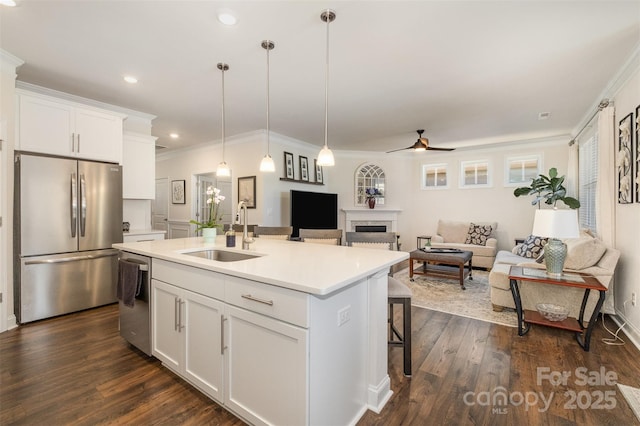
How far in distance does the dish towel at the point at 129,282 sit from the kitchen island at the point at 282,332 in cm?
26

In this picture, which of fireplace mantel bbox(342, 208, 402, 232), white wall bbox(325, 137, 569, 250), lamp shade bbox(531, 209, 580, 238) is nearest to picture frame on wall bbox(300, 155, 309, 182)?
white wall bbox(325, 137, 569, 250)

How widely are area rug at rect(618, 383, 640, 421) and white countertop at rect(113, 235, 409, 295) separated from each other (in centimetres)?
163

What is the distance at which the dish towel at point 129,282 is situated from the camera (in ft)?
7.55

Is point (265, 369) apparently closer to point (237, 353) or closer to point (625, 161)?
point (237, 353)

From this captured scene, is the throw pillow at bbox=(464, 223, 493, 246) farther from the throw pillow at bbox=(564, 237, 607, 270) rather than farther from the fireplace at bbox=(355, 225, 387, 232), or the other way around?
the throw pillow at bbox=(564, 237, 607, 270)

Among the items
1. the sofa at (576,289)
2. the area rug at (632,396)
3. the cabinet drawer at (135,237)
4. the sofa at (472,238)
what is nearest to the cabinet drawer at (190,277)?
the cabinet drawer at (135,237)

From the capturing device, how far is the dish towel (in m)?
2.30

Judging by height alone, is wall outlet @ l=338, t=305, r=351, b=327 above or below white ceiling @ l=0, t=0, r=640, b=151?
below

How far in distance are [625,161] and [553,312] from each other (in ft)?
5.55

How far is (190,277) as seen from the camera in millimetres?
1924

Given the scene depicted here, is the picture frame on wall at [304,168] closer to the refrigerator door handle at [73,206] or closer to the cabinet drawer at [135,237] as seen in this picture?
the cabinet drawer at [135,237]

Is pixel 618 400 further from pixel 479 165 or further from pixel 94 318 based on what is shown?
pixel 479 165

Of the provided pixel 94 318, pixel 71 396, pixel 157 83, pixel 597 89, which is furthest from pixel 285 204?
pixel 597 89

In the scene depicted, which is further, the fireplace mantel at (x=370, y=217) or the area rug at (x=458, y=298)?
the fireplace mantel at (x=370, y=217)
